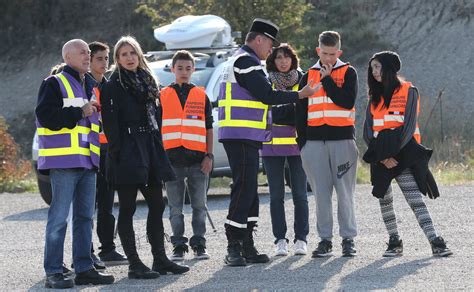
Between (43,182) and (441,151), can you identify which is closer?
(43,182)

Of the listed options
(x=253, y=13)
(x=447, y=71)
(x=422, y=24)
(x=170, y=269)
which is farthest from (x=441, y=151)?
(x=170, y=269)

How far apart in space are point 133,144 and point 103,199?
4.79ft

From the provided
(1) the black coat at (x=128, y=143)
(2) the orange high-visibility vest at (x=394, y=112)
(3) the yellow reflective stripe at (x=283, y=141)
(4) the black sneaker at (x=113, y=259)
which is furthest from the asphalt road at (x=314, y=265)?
(2) the orange high-visibility vest at (x=394, y=112)

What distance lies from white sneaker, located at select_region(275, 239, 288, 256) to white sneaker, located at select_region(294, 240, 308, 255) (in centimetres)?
10

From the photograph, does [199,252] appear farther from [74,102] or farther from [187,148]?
[74,102]

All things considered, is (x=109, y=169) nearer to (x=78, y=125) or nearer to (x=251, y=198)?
(x=78, y=125)

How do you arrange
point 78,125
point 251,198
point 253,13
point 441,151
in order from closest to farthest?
point 78,125 < point 251,198 < point 441,151 < point 253,13

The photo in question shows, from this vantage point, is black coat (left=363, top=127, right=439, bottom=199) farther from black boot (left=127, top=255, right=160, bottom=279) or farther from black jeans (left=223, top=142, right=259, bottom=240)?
black boot (left=127, top=255, right=160, bottom=279)

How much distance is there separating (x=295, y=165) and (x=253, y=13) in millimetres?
16457

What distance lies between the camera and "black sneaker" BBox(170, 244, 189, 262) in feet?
36.0

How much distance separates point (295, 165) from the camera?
1140 centimetres

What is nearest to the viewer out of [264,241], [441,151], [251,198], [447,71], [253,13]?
[251,198]

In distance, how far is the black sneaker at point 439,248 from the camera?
10.4m

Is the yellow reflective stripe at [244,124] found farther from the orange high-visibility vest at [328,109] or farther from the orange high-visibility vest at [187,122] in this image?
the orange high-visibility vest at [187,122]
